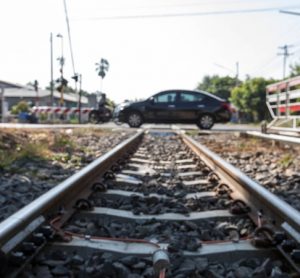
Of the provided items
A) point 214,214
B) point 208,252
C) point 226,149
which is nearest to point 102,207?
point 214,214

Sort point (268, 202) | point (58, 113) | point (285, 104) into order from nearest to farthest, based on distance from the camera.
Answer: point (268, 202)
point (285, 104)
point (58, 113)

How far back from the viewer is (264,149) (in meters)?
10.5

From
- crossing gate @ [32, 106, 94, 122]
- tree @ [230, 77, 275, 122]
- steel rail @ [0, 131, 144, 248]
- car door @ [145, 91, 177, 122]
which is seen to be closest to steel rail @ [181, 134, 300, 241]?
steel rail @ [0, 131, 144, 248]

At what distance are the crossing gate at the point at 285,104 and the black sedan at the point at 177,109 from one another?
654cm

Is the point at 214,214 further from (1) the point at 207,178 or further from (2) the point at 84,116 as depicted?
(2) the point at 84,116

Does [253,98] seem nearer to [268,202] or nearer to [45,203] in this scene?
[268,202]

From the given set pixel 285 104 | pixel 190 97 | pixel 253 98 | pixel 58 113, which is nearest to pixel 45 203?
pixel 285 104

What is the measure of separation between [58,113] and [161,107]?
14.7 m

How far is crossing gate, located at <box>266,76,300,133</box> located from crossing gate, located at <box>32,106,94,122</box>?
A: 19.9 meters

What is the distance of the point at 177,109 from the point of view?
67.7 ft

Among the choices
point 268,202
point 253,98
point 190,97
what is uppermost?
point 253,98

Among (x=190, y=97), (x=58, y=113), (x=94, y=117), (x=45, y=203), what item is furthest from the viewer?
(x=58, y=113)

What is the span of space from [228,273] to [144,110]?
1794 cm

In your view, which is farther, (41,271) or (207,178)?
(207,178)
